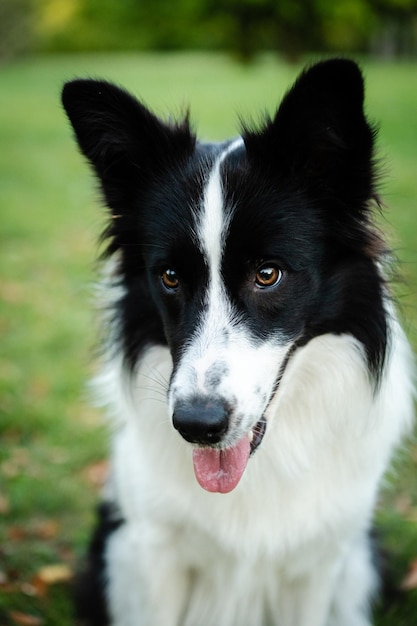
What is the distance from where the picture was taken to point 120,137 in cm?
280

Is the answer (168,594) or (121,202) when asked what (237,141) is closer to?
(121,202)

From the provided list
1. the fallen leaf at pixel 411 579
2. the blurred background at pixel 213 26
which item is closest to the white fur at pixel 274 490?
the fallen leaf at pixel 411 579

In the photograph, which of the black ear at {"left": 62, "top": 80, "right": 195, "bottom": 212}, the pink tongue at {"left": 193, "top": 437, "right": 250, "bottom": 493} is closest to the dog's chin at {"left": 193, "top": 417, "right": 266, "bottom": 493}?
the pink tongue at {"left": 193, "top": 437, "right": 250, "bottom": 493}

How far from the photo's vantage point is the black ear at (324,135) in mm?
2455

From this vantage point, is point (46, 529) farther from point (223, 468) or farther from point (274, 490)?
point (223, 468)

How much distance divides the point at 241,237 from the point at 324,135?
1.57 feet

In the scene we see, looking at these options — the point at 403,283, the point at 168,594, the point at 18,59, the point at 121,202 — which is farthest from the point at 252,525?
the point at 18,59

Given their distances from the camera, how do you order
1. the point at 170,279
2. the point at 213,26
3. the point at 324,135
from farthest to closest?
the point at 213,26 < the point at 170,279 < the point at 324,135

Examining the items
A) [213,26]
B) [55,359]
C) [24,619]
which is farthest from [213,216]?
[213,26]

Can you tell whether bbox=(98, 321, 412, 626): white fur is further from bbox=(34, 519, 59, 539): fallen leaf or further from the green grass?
bbox=(34, 519, 59, 539): fallen leaf

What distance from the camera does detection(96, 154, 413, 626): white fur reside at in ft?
9.78

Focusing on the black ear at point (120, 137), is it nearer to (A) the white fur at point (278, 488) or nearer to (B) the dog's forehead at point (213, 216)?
(B) the dog's forehead at point (213, 216)

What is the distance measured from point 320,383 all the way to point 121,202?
43.0 inches

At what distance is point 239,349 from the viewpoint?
8.23 ft
